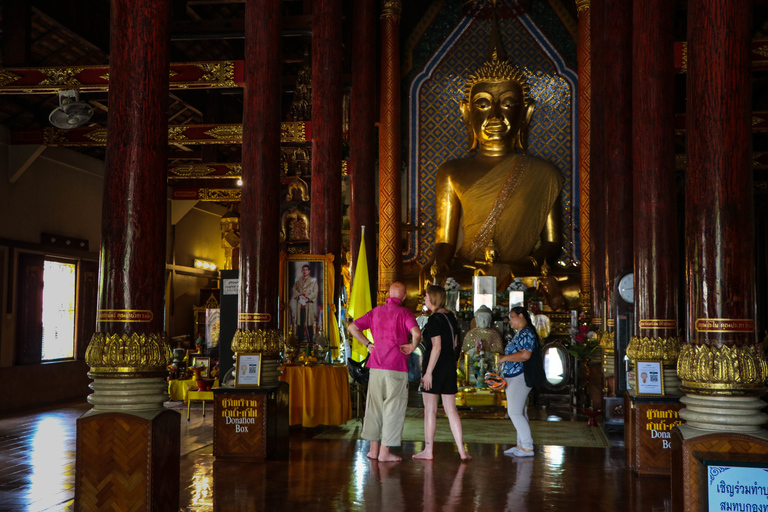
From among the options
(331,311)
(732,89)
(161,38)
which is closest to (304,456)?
(331,311)

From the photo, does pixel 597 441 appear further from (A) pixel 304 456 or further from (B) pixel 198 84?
(B) pixel 198 84

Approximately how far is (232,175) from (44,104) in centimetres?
408

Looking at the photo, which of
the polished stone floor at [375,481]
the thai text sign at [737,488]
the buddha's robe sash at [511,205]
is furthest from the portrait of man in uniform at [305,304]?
the buddha's robe sash at [511,205]

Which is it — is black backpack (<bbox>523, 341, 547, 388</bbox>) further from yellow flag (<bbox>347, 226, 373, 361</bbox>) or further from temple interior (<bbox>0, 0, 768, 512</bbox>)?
yellow flag (<bbox>347, 226, 373, 361</bbox>)

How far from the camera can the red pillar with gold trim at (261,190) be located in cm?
659

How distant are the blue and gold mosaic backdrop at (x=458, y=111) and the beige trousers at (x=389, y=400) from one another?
9.45 meters

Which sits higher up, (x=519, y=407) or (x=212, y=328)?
(x=212, y=328)

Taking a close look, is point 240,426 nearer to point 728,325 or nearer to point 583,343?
point 728,325

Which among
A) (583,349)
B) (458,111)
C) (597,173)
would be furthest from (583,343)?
(458,111)

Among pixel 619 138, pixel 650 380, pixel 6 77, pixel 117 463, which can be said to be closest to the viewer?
pixel 117 463

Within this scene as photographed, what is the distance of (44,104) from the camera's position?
12.1 metres

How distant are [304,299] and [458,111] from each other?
28.3ft

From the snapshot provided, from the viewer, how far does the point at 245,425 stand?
629 centimetres

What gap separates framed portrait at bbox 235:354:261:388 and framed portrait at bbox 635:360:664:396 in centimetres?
298
